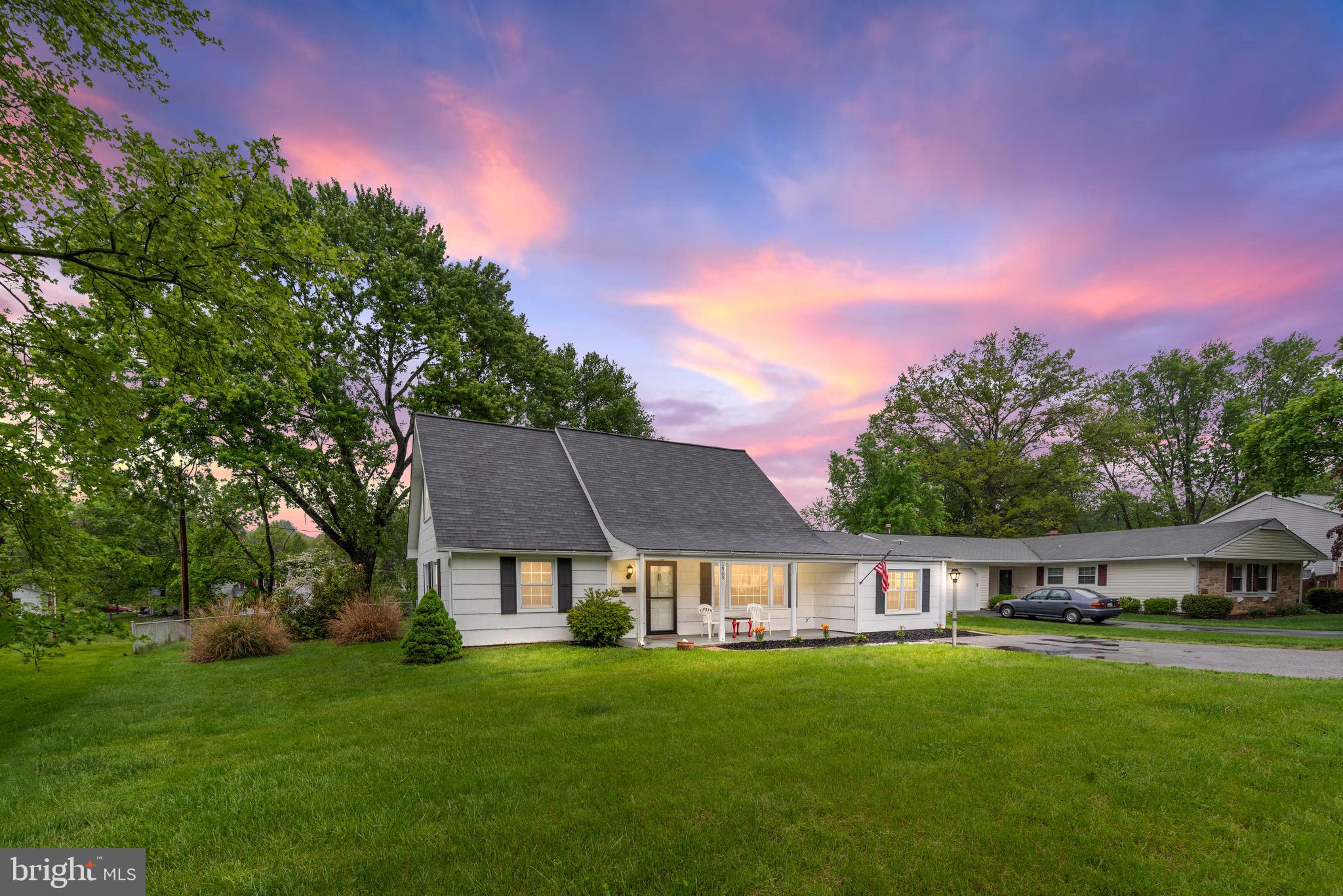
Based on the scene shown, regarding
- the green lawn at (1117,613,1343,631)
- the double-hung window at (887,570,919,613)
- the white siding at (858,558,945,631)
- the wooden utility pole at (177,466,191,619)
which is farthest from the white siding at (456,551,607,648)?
the green lawn at (1117,613,1343,631)

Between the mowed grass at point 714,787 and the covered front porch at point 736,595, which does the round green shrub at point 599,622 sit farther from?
the mowed grass at point 714,787

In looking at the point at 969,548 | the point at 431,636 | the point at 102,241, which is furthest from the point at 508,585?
the point at 969,548

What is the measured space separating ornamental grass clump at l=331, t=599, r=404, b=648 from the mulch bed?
9.90 meters

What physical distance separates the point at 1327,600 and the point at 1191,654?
74.5 ft

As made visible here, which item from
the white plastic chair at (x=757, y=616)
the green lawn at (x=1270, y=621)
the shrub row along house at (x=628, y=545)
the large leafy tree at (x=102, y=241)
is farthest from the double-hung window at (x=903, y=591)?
the large leafy tree at (x=102, y=241)

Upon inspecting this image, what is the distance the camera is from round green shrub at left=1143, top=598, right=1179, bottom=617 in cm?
2620

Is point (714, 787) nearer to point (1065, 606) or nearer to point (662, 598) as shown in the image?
point (662, 598)

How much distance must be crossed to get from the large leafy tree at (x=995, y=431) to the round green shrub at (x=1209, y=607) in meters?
13.5

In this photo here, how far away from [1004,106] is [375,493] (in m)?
26.0

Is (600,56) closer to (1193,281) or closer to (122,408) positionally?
(122,408)

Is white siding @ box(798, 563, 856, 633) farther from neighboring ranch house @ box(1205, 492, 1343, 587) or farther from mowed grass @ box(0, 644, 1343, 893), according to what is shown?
neighboring ranch house @ box(1205, 492, 1343, 587)

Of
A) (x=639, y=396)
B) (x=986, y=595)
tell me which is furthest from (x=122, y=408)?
(x=986, y=595)

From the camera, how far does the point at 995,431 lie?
4225cm

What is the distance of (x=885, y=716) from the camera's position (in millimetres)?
7148
